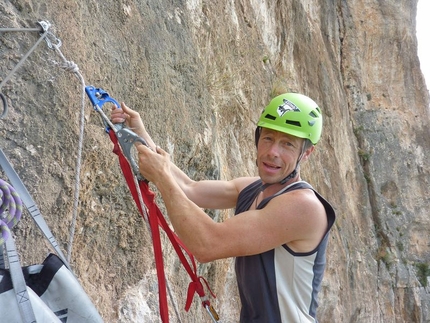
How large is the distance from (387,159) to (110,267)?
522 inches

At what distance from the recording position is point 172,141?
12.5ft

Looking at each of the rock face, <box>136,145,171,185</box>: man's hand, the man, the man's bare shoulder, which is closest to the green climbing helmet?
the man

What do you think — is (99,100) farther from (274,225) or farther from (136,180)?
(274,225)

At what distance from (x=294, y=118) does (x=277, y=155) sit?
206 millimetres

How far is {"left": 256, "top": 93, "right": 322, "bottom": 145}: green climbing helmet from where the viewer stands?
2.35 metres

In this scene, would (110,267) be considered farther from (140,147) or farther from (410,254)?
(410,254)

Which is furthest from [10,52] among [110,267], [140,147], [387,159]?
[387,159]

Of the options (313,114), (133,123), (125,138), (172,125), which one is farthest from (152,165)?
(172,125)

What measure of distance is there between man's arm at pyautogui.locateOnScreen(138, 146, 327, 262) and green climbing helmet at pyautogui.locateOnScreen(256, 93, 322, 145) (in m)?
0.37

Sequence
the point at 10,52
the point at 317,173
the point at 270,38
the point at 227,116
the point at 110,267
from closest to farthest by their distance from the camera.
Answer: the point at 10,52 → the point at 110,267 → the point at 227,116 → the point at 270,38 → the point at 317,173

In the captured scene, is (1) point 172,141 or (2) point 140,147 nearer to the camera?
(2) point 140,147

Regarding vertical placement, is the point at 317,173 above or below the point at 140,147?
above

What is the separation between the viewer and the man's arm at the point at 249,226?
6.59 ft

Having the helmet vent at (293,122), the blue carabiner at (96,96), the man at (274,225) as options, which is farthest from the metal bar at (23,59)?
the helmet vent at (293,122)
